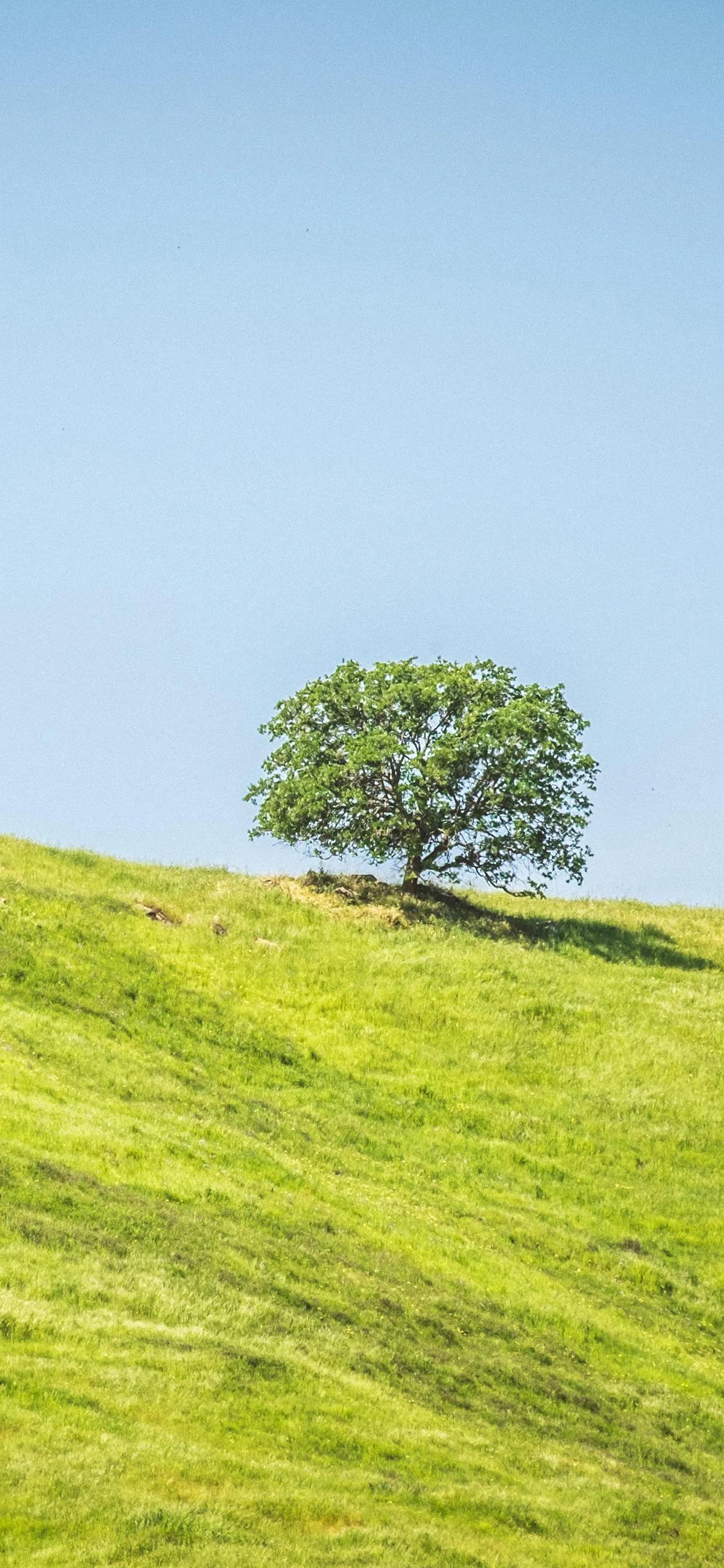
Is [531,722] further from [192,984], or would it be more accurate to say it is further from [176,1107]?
[176,1107]

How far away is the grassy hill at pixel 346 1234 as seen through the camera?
19.2 m

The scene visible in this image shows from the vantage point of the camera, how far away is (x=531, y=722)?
67188 millimetres

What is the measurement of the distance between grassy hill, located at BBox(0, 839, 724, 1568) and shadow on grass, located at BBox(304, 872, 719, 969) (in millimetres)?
442

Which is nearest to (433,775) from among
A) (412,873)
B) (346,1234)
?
(412,873)

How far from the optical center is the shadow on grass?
6438 centimetres

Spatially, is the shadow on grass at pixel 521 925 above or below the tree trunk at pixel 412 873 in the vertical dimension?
below

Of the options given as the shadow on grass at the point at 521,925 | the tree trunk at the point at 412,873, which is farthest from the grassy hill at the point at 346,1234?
the tree trunk at the point at 412,873

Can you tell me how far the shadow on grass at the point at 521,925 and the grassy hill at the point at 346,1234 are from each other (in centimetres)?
44

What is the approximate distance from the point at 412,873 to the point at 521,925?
584cm

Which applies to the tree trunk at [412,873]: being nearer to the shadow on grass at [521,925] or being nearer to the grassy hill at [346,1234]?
the shadow on grass at [521,925]

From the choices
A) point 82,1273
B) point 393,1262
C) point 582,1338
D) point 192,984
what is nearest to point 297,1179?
point 393,1262

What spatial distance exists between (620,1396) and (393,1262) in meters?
5.57

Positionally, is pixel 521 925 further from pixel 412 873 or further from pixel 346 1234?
pixel 346 1234

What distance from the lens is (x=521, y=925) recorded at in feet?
220
